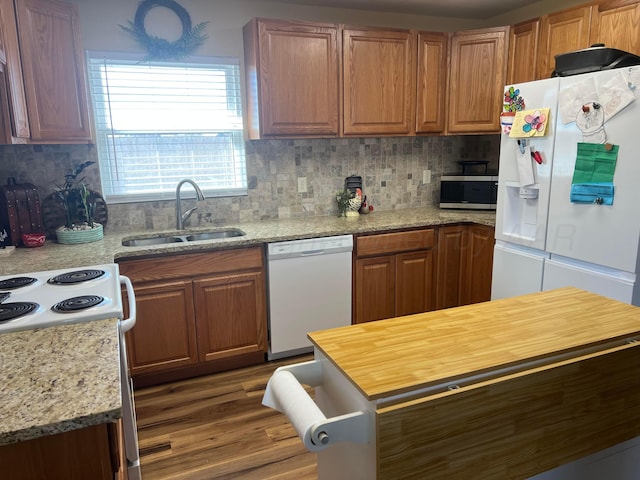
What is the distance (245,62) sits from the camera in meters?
3.27

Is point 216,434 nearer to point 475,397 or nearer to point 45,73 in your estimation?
point 475,397

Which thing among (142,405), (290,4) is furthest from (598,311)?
(290,4)

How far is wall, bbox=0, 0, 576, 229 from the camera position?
115 inches

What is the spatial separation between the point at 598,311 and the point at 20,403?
1.64m

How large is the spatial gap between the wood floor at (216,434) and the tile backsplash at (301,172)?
1189 millimetres

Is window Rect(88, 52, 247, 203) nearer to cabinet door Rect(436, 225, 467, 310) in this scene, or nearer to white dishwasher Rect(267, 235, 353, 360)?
white dishwasher Rect(267, 235, 353, 360)

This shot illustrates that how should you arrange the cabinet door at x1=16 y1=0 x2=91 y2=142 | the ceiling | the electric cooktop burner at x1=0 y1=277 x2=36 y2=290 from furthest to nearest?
1. the ceiling
2. the cabinet door at x1=16 y1=0 x2=91 y2=142
3. the electric cooktop burner at x1=0 y1=277 x2=36 y2=290

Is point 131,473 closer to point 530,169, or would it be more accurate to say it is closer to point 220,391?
point 220,391

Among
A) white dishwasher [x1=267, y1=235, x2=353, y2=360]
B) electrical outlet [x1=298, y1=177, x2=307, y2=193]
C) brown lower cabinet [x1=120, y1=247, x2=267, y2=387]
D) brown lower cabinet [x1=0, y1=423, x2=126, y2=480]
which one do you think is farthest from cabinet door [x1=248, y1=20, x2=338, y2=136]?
brown lower cabinet [x1=0, y1=423, x2=126, y2=480]

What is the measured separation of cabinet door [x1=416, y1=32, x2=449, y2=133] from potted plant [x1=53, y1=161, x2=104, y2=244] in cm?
241

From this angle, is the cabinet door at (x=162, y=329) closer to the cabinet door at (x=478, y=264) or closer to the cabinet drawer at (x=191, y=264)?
the cabinet drawer at (x=191, y=264)

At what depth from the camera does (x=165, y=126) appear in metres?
3.17

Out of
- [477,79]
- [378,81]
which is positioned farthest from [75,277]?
[477,79]

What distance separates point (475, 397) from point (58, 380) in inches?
39.4
